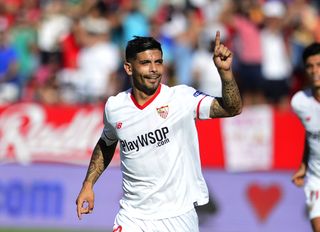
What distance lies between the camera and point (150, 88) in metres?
7.56

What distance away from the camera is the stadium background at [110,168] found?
1393 centimetres

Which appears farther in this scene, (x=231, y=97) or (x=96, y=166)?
(x=96, y=166)

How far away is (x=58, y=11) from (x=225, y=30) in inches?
142

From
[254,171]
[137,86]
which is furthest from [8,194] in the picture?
[137,86]

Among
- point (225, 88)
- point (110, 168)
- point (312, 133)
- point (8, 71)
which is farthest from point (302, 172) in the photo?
point (8, 71)

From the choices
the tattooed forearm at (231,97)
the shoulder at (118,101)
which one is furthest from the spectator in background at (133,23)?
the tattooed forearm at (231,97)

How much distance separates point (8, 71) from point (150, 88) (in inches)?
348

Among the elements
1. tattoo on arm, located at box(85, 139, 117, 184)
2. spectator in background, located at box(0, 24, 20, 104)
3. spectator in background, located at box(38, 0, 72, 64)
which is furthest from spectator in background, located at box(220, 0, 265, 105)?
tattoo on arm, located at box(85, 139, 117, 184)

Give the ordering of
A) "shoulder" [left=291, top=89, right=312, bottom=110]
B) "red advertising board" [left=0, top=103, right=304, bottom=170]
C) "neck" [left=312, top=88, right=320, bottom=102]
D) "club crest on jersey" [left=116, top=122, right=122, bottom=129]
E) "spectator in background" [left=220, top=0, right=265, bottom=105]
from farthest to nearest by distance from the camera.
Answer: "spectator in background" [left=220, top=0, right=265, bottom=105] < "red advertising board" [left=0, top=103, right=304, bottom=170] < "shoulder" [left=291, top=89, right=312, bottom=110] < "neck" [left=312, top=88, right=320, bottom=102] < "club crest on jersey" [left=116, top=122, right=122, bottom=129]

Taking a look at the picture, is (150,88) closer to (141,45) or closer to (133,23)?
(141,45)

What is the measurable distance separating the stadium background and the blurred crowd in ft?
1.57

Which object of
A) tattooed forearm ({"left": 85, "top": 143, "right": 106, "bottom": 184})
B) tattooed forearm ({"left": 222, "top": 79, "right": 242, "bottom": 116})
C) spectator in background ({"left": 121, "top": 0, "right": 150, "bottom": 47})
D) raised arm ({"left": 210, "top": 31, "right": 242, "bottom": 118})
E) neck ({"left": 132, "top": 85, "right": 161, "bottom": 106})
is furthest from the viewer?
spectator in background ({"left": 121, "top": 0, "right": 150, "bottom": 47})

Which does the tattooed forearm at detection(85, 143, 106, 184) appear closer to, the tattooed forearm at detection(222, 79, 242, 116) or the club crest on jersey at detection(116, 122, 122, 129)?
the club crest on jersey at detection(116, 122, 122, 129)

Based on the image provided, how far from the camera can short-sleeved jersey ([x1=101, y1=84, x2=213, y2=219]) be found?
7547mm
